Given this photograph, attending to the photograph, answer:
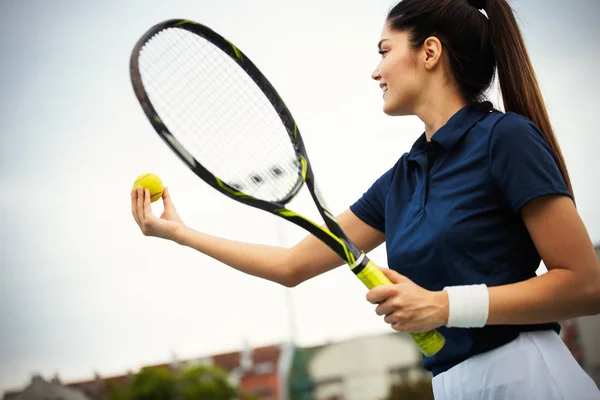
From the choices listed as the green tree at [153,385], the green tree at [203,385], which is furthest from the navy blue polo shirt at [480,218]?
Answer: the green tree at [153,385]

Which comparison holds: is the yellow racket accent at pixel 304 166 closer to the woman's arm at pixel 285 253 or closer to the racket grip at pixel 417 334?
the woman's arm at pixel 285 253

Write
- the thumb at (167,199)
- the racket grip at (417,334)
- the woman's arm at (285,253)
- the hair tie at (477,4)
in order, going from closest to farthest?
the racket grip at (417,334) < the hair tie at (477,4) < the woman's arm at (285,253) < the thumb at (167,199)

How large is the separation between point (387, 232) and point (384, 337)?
1589 cm

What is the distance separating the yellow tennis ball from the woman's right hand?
0.12m

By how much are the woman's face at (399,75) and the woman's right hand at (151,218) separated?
62 cm

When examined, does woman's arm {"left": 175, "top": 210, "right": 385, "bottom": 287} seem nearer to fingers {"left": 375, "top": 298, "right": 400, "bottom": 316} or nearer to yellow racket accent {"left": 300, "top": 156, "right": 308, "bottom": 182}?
yellow racket accent {"left": 300, "top": 156, "right": 308, "bottom": 182}

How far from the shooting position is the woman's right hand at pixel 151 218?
5.73 ft

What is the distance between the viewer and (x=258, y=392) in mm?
20594

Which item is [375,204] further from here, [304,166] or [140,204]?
[140,204]

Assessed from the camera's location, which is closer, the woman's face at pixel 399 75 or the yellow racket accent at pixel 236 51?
the woman's face at pixel 399 75

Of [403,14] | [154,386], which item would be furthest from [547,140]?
[154,386]

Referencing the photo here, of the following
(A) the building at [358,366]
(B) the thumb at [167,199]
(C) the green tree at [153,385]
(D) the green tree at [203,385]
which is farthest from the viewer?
(C) the green tree at [153,385]

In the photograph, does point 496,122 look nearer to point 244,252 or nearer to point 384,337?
point 244,252

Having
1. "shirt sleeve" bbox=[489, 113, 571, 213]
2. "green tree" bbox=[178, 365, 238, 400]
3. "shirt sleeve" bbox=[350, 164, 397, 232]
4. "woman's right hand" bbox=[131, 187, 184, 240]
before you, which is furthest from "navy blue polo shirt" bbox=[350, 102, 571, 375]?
"green tree" bbox=[178, 365, 238, 400]
